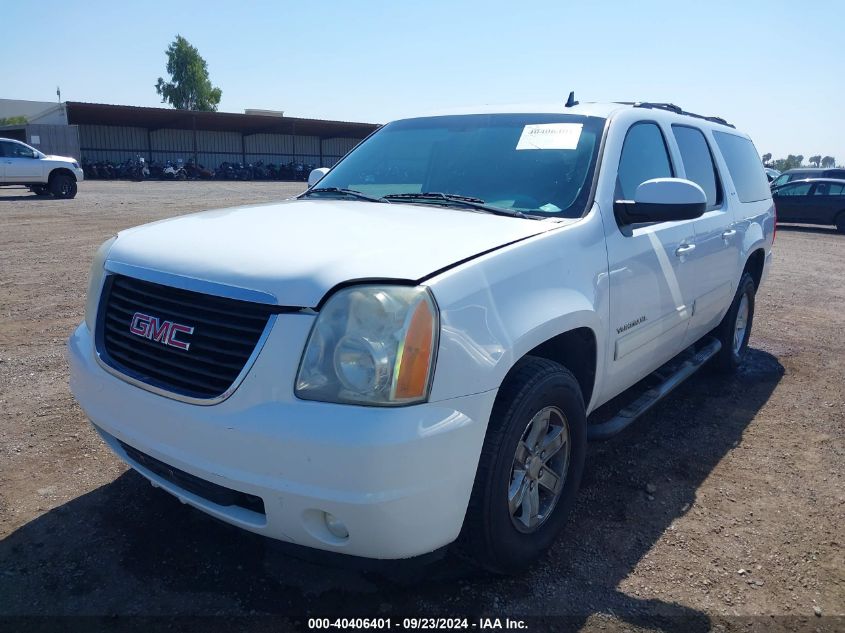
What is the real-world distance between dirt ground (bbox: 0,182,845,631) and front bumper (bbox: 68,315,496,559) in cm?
18

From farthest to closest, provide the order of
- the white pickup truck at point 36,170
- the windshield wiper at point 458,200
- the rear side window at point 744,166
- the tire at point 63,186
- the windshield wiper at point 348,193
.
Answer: the tire at point 63,186, the white pickup truck at point 36,170, the rear side window at point 744,166, the windshield wiper at point 348,193, the windshield wiper at point 458,200

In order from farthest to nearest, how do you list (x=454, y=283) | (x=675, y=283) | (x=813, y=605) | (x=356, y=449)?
(x=675, y=283) < (x=813, y=605) < (x=454, y=283) < (x=356, y=449)

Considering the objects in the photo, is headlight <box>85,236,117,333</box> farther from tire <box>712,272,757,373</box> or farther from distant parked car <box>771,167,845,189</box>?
distant parked car <box>771,167,845,189</box>

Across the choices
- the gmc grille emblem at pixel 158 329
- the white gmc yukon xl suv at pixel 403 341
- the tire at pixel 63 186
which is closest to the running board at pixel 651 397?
the white gmc yukon xl suv at pixel 403 341

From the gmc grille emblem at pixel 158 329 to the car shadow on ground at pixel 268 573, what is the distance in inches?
30.2

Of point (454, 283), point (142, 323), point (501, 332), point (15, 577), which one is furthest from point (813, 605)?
point (15, 577)

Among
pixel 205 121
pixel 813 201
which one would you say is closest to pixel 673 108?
pixel 813 201

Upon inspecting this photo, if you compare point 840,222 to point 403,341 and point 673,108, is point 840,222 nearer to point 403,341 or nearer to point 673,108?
point 673,108

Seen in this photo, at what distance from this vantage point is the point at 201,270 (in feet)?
7.38

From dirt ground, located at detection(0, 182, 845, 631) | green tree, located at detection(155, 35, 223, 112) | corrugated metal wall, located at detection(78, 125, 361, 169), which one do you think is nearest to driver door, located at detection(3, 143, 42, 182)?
dirt ground, located at detection(0, 182, 845, 631)

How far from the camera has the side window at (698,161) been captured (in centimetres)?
411

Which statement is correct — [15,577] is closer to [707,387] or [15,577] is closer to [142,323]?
[142,323]

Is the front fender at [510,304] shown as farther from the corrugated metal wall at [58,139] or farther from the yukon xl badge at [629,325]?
the corrugated metal wall at [58,139]

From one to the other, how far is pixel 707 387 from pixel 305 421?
13.1ft
